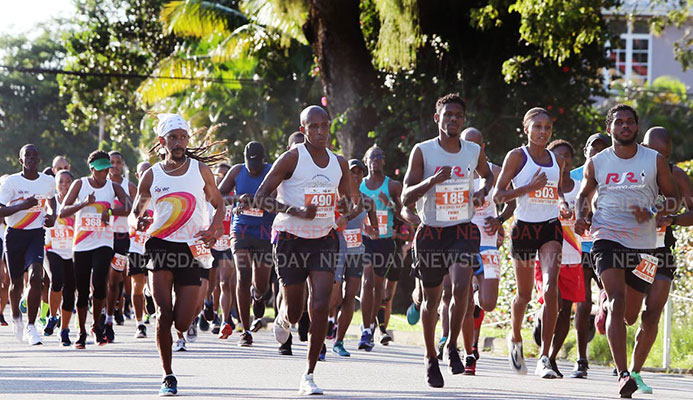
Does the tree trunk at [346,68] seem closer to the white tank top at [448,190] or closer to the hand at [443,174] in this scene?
the white tank top at [448,190]

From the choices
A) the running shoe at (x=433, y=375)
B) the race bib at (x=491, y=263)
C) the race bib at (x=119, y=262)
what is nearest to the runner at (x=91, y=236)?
the race bib at (x=119, y=262)

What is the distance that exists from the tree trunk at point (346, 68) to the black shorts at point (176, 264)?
12409 mm

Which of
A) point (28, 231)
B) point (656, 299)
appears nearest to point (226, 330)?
point (28, 231)

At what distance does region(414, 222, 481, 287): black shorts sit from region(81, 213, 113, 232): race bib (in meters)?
4.65

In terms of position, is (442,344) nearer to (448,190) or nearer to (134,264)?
(448,190)

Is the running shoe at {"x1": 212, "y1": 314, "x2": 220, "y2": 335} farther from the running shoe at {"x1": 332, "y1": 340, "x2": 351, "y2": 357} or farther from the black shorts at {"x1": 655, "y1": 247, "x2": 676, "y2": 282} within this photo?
the black shorts at {"x1": 655, "y1": 247, "x2": 676, "y2": 282}

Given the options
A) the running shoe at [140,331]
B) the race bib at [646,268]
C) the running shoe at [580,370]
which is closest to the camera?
the race bib at [646,268]

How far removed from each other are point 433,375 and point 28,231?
21.5ft

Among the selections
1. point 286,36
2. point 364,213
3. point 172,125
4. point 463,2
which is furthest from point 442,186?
point 286,36

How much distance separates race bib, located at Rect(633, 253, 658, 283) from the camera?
8.73 metres

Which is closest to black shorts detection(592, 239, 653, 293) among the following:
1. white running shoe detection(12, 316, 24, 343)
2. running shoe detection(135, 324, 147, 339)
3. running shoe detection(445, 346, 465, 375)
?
running shoe detection(445, 346, 465, 375)

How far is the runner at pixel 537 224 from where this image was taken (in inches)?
383

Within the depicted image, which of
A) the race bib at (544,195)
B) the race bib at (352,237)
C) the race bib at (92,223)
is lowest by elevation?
the race bib at (352,237)

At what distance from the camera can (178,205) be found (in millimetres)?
8336
